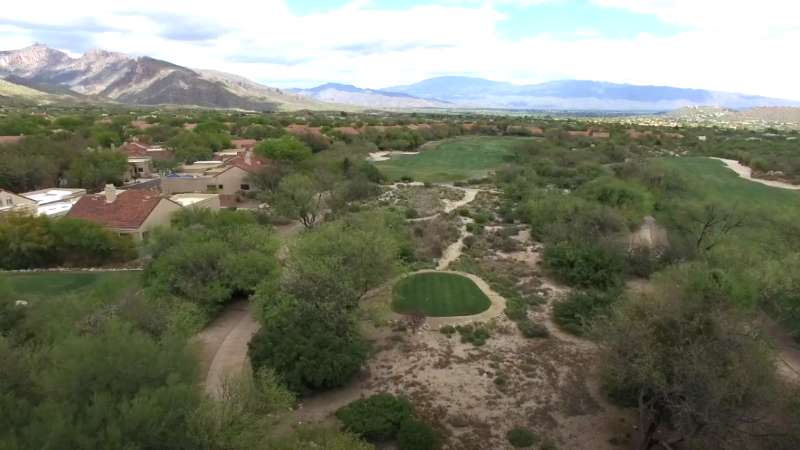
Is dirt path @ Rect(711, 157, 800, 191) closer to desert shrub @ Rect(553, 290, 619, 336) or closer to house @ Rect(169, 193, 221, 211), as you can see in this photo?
desert shrub @ Rect(553, 290, 619, 336)

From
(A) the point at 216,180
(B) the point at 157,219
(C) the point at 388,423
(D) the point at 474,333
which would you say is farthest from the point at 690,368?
(A) the point at 216,180

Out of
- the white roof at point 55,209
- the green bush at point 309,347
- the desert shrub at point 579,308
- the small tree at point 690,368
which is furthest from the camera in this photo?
the white roof at point 55,209

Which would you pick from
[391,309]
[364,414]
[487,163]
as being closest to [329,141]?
[487,163]

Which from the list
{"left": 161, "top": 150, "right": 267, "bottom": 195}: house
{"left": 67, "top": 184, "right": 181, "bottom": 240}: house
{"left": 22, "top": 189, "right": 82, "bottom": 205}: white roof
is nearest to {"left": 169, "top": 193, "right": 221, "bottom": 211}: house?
{"left": 67, "top": 184, "right": 181, "bottom": 240}: house

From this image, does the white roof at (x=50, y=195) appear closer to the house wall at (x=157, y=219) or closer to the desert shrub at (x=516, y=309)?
the house wall at (x=157, y=219)

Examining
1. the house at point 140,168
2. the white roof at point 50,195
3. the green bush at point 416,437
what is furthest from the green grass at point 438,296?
the house at point 140,168

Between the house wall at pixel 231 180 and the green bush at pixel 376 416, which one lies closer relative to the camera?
the green bush at pixel 376 416

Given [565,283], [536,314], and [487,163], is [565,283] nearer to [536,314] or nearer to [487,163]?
[536,314]
